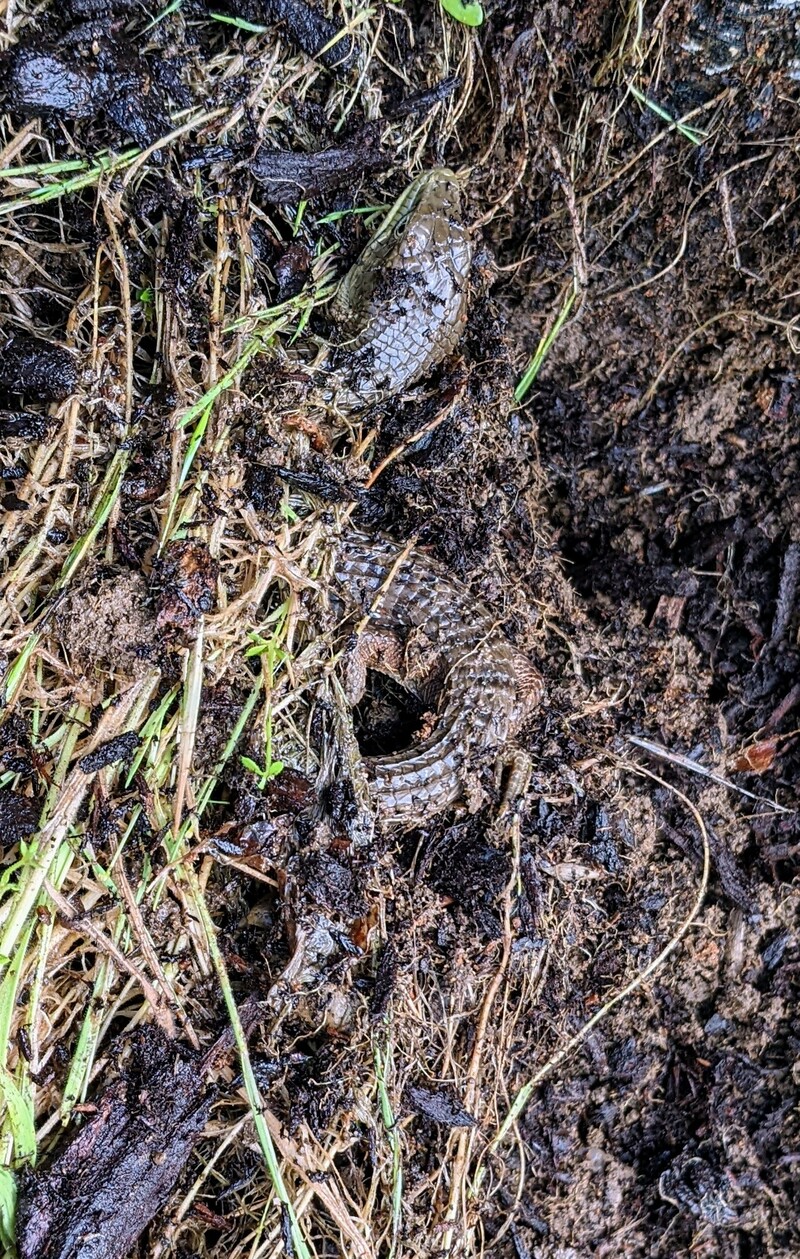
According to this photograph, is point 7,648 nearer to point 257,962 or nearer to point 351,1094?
point 257,962

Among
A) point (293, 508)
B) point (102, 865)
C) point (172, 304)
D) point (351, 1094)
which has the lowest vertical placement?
point (351, 1094)

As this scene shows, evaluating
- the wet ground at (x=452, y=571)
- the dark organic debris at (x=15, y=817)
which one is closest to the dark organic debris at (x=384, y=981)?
the wet ground at (x=452, y=571)

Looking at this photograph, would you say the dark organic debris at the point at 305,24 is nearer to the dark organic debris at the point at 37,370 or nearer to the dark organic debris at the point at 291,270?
the dark organic debris at the point at 291,270

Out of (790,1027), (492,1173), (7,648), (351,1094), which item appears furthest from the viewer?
(790,1027)

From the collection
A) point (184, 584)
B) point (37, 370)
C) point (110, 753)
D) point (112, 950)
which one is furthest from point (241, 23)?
point (112, 950)

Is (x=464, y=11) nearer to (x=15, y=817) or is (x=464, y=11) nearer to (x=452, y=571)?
(x=452, y=571)

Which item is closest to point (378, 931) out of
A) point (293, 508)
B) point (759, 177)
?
point (293, 508)
